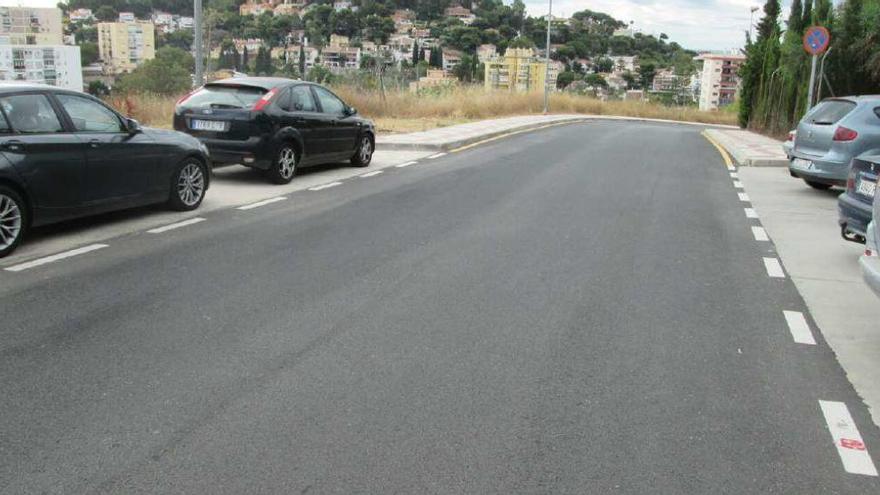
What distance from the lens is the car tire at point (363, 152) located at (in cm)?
1488

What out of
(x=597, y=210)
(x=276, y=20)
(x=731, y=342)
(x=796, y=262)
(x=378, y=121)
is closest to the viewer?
(x=731, y=342)

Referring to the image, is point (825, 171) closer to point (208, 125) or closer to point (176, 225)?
point (208, 125)

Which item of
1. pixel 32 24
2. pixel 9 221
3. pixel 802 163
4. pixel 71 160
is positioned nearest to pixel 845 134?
pixel 802 163

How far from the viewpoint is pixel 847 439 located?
13.4ft

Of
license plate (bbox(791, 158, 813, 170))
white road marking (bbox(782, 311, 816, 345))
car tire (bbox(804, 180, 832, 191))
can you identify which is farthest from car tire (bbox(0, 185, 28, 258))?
car tire (bbox(804, 180, 832, 191))

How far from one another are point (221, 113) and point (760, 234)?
24.7 ft

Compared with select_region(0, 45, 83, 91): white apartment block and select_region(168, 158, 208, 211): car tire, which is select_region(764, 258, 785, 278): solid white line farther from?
select_region(0, 45, 83, 91): white apartment block

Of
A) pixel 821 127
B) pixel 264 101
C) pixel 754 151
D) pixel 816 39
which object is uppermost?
pixel 816 39

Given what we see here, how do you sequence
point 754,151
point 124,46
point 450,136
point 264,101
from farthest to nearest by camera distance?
point 450,136
point 124,46
point 754,151
point 264,101

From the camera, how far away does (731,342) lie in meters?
5.53

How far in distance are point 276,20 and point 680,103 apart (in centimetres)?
3067

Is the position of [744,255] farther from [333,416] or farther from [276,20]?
[276,20]

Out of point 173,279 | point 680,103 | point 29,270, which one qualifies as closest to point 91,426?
point 173,279

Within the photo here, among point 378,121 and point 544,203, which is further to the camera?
point 378,121
